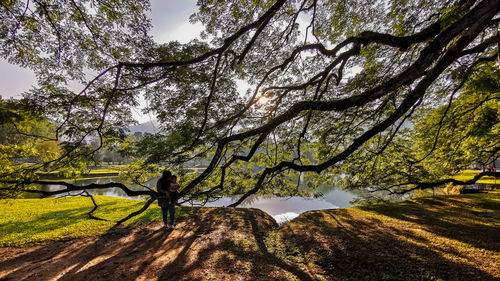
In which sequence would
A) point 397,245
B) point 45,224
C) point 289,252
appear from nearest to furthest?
1. point 397,245
2. point 289,252
3. point 45,224

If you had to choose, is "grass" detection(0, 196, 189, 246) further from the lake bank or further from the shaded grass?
the shaded grass

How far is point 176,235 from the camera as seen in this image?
5.34 metres

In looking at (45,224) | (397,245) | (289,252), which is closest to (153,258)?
(289,252)

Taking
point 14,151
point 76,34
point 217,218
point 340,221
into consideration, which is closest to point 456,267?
point 340,221

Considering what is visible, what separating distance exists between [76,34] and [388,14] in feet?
28.9

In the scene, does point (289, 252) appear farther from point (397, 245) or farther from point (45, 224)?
point (45, 224)

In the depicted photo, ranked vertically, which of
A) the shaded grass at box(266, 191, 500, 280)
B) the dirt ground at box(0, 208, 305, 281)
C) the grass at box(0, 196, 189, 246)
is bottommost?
the grass at box(0, 196, 189, 246)

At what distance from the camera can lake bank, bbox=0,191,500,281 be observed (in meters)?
3.04

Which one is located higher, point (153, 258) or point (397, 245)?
point (397, 245)

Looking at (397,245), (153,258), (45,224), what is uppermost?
(397,245)

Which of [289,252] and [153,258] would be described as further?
[289,252]

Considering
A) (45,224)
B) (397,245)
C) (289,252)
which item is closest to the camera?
(397,245)

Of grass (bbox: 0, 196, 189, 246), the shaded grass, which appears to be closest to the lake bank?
the shaded grass

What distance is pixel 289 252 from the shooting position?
4066mm
